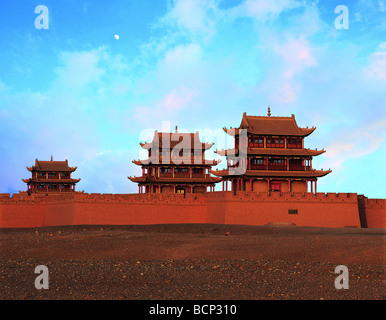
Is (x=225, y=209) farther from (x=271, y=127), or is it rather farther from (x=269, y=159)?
(x=271, y=127)

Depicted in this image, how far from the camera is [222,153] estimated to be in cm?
4178

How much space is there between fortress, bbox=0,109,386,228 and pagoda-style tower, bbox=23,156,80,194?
15814 millimetres

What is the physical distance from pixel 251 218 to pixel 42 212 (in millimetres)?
19972

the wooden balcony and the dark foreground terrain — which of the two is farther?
the wooden balcony

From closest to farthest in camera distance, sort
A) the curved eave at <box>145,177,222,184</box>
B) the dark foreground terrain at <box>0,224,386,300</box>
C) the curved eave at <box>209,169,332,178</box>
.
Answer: the dark foreground terrain at <box>0,224,386,300</box>
the curved eave at <box>209,169,332,178</box>
the curved eave at <box>145,177,222,184</box>

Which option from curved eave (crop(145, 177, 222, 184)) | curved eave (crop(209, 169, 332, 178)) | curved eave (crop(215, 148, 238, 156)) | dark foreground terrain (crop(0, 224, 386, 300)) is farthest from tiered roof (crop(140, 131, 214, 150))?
dark foreground terrain (crop(0, 224, 386, 300))

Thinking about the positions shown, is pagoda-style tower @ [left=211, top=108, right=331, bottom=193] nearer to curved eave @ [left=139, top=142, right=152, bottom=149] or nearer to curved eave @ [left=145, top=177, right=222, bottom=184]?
curved eave @ [left=145, top=177, right=222, bottom=184]

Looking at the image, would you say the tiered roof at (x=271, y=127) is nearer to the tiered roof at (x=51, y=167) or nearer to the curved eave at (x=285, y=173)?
the curved eave at (x=285, y=173)

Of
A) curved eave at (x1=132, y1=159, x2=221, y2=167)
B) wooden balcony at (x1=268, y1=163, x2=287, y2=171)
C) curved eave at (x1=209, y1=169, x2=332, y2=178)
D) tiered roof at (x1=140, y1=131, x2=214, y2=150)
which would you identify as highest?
tiered roof at (x1=140, y1=131, x2=214, y2=150)

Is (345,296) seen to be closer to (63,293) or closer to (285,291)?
(285,291)

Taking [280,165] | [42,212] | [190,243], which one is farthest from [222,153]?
[190,243]

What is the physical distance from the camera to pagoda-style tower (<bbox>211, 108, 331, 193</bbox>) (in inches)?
1567

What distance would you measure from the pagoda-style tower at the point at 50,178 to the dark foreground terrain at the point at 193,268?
39999mm

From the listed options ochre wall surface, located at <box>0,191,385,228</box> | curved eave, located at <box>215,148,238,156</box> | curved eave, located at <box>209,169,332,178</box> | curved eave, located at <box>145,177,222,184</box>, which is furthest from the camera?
curved eave, located at <box>145,177,222,184</box>
